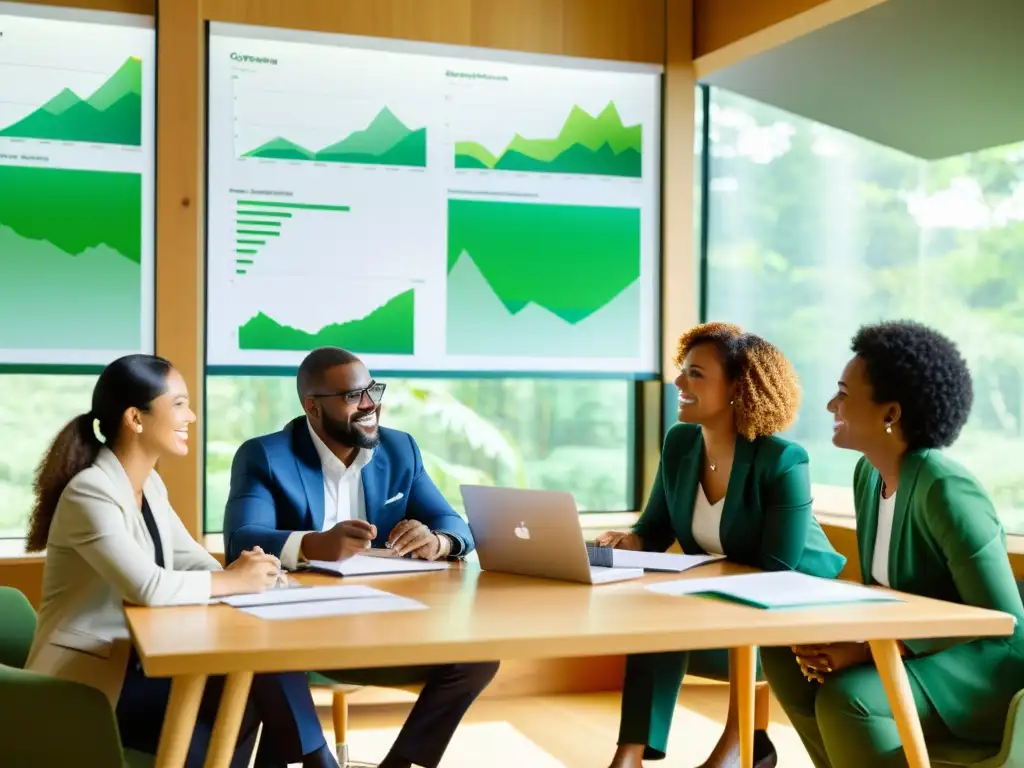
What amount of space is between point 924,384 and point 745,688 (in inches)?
41.6

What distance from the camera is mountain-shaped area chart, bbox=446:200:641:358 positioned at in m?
4.97

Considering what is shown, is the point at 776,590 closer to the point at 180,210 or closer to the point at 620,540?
the point at 620,540

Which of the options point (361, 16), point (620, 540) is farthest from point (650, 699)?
point (361, 16)

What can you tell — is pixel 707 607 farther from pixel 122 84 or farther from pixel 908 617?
pixel 122 84

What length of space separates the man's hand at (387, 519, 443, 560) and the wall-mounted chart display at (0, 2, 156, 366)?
1727 millimetres

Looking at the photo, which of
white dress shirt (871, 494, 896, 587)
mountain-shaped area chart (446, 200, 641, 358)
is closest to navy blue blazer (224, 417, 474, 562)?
white dress shirt (871, 494, 896, 587)

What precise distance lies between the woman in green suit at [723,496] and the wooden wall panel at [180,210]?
1707mm

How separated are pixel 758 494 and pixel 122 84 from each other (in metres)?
2.68

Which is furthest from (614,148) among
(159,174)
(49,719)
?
(49,719)

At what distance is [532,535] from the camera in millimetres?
2877

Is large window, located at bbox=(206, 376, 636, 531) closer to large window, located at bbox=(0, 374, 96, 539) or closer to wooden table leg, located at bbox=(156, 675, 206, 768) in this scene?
large window, located at bbox=(0, 374, 96, 539)

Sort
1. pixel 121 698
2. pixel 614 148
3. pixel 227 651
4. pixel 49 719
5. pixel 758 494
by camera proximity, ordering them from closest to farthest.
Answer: pixel 227 651, pixel 49 719, pixel 121 698, pixel 758 494, pixel 614 148

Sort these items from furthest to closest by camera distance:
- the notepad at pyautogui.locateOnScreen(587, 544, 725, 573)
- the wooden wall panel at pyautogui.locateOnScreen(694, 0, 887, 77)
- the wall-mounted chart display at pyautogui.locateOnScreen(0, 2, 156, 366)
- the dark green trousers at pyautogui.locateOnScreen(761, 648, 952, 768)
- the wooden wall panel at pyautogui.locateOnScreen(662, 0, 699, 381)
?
the wooden wall panel at pyautogui.locateOnScreen(662, 0, 699, 381) < the wooden wall panel at pyautogui.locateOnScreen(694, 0, 887, 77) < the wall-mounted chart display at pyautogui.locateOnScreen(0, 2, 156, 366) < the notepad at pyautogui.locateOnScreen(587, 544, 725, 573) < the dark green trousers at pyautogui.locateOnScreen(761, 648, 952, 768)

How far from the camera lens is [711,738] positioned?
4.43 metres
